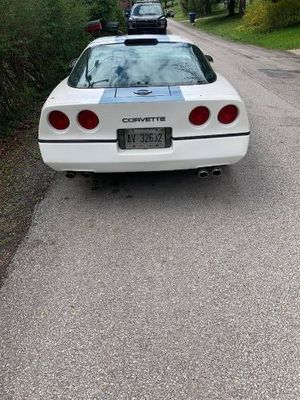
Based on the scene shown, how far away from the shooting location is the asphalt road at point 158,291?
2.31 m

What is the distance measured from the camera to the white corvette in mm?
3811

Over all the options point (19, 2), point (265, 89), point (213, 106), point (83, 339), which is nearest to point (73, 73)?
point (213, 106)

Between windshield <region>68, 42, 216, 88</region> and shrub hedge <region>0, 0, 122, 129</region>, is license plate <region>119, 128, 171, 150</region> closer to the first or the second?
windshield <region>68, 42, 216, 88</region>

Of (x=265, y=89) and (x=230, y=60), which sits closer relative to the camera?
(x=265, y=89)

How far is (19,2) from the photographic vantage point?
6.13m

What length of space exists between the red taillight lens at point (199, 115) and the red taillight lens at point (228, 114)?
0.42ft

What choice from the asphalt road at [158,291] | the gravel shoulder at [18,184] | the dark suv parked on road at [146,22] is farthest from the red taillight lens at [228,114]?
the dark suv parked on road at [146,22]

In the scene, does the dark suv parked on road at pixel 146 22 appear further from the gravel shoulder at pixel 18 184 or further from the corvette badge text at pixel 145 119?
the corvette badge text at pixel 145 119

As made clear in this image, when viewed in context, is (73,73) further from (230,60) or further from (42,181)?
(230,60)

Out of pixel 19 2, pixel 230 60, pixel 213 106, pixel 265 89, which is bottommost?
pixel 230 60

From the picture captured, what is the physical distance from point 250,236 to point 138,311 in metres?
1.31

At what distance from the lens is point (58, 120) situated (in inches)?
153

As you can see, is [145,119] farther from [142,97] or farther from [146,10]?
[146,10]

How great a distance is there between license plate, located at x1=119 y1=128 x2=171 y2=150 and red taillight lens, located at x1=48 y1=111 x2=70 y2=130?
49cm
